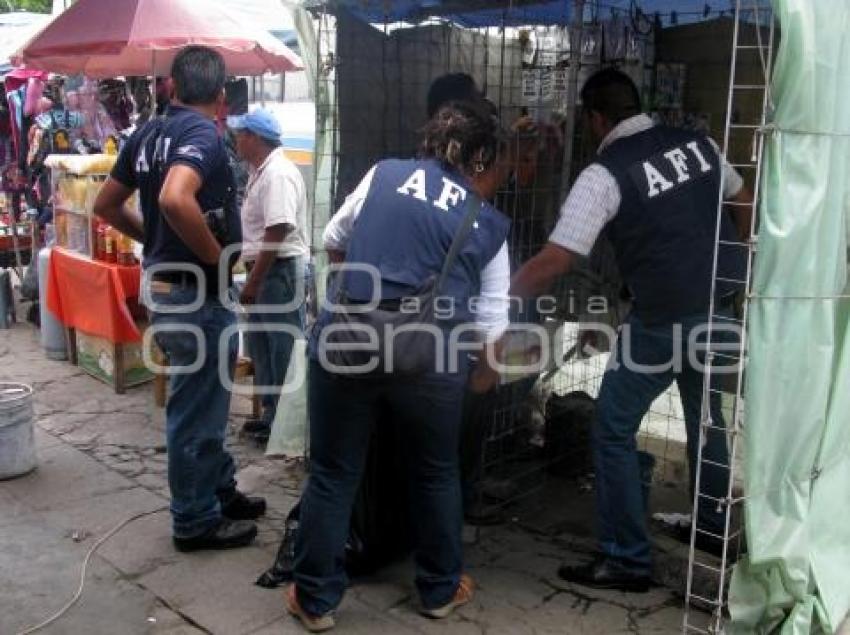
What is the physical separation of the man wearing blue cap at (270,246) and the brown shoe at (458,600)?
2.03 metres

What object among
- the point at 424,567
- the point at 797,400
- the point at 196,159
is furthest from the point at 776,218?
the point at 196,159

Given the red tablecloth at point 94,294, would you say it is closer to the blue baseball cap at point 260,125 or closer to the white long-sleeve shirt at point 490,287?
the blue baseball cap at point 260,125

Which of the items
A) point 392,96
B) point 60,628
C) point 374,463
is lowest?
point 60,628

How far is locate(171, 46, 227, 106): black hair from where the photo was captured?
138 inches

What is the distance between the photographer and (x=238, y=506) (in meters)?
4.13

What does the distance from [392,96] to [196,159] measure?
1.20 meters

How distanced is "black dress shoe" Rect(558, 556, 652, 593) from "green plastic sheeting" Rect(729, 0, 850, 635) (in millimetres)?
666

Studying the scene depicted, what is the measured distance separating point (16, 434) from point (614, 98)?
11.5ft

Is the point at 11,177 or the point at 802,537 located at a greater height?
the point at 11,177

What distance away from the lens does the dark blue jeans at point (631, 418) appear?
3.41 m

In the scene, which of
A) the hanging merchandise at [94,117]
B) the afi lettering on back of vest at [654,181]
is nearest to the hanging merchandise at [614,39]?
the afi lettering on back of vest at [654,181]

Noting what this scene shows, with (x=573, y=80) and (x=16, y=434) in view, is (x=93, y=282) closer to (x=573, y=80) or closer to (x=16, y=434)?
(x=16, y=434)

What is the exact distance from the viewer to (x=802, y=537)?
279 cm

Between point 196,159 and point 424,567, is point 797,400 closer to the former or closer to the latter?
point 424,567
